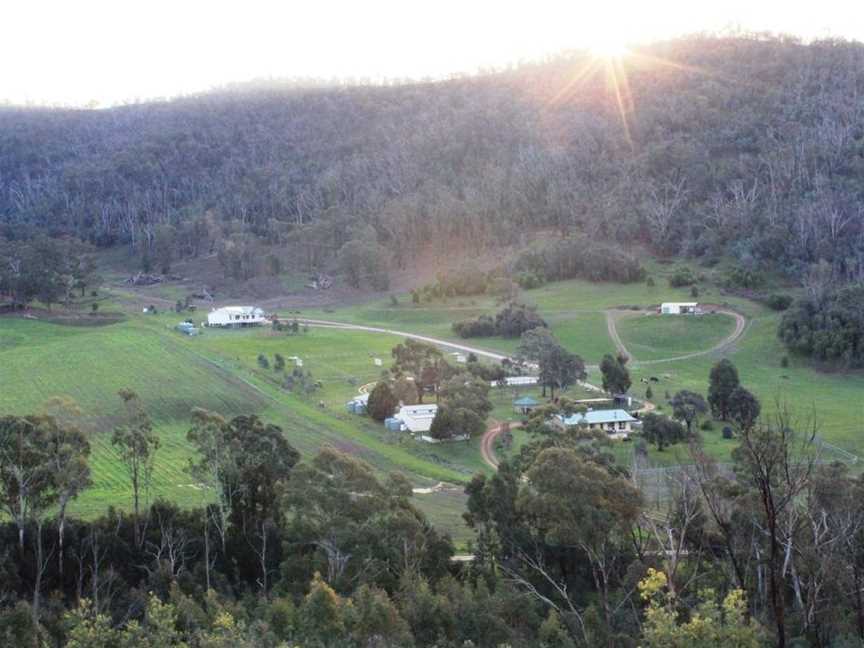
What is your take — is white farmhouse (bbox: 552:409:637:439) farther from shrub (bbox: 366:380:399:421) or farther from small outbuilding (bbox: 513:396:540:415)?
shrub (bbox: 366:380:399:421)

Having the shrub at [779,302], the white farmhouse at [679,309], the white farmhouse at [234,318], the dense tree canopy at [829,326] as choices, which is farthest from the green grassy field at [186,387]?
the shrub at [779,302]

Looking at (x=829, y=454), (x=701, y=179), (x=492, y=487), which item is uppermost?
(x=701, y=179)

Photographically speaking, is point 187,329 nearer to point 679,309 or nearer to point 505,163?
point 679,309

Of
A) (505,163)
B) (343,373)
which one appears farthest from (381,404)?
(505,163)

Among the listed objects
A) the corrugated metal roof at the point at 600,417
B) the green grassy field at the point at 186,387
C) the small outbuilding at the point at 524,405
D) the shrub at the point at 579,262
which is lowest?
the small outbuilding at the point at 524,405

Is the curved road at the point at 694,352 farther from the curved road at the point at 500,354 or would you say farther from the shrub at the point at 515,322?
the shrub at the point at 515,322

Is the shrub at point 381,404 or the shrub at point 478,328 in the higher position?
the shrub at point 478,328

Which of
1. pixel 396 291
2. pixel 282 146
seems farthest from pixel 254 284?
pixel 282 146

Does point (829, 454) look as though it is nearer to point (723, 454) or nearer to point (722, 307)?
point (723, 454)
